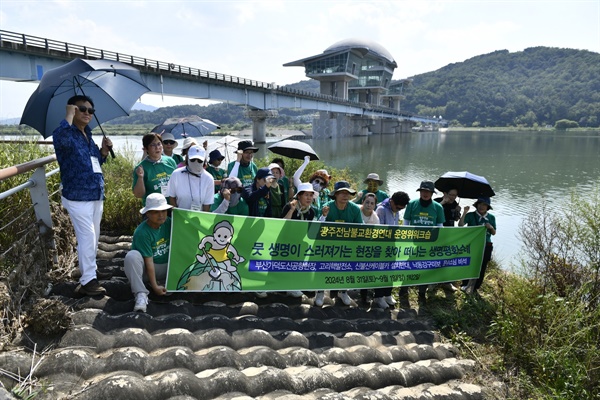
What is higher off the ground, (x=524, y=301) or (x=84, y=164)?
(x=84, y=164)

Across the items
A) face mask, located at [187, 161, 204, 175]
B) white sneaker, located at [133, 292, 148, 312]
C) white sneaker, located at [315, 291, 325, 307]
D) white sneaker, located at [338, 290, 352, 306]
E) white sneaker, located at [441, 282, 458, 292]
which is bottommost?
white sneaker, located at [441, 282, 458, 292]

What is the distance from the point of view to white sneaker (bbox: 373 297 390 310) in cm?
532

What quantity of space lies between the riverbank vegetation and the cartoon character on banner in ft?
4.44

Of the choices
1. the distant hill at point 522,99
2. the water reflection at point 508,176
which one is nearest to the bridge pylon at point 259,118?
the water reflection at point 508,176

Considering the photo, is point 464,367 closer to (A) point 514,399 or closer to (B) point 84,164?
(A) point 514,399

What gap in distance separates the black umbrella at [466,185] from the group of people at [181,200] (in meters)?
0.18

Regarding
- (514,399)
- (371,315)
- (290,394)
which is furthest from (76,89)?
(514,399)

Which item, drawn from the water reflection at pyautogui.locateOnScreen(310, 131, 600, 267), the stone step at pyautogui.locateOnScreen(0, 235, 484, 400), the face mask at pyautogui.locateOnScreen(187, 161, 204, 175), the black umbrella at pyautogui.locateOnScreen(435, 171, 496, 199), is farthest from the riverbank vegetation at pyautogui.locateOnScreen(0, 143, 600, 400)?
the water reflection at pyautogui.locateOnScreen(310, 131, 600, 267)

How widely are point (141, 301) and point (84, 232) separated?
86cm

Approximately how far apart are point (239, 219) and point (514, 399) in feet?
11.1

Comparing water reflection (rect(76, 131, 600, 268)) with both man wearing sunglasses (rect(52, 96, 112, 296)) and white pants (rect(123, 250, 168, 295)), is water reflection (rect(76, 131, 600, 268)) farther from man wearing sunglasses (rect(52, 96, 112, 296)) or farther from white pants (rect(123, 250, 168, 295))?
white pants (rect(123, 250, 168, 295))

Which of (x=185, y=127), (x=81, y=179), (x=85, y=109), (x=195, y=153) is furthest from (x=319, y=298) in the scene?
(x=185, y=127)

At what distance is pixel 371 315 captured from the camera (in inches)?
199

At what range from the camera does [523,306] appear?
16.8 feet
